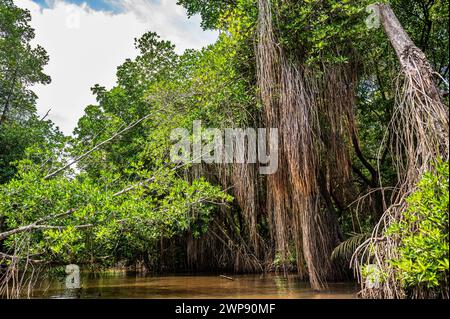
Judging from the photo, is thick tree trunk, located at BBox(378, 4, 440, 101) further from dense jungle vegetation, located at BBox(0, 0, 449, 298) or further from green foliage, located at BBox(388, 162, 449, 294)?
green foliage, located at BBox(388, 162, 449, 294)

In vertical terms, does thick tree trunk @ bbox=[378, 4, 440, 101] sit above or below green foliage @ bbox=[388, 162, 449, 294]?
above

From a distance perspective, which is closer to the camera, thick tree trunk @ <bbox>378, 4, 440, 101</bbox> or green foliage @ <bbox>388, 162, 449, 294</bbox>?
green foliage @ <bbox>388, 162, 449, 294</bbox>

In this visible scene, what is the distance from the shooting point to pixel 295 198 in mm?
5500

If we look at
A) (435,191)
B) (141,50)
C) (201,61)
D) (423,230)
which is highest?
(141,50)

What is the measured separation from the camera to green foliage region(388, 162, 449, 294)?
3.09 meters

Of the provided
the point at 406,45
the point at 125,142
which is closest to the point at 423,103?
the point at 406,45

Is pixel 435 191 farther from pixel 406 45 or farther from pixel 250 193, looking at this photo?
pixel 250 193

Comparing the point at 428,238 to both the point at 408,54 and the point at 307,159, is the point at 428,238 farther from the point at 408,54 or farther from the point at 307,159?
the point at 307,159

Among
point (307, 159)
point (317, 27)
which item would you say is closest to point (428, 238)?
point (307, 159)

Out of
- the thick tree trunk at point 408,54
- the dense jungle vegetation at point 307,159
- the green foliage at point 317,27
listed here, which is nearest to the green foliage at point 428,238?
the dense jungle vegetation at point 307,159

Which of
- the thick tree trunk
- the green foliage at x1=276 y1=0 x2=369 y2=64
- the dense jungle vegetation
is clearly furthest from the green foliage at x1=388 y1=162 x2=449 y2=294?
the green foliage at x1=276 y1=0 x2=369 y2=64

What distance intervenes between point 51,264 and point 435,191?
554 centimetres

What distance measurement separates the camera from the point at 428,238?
3152 mm

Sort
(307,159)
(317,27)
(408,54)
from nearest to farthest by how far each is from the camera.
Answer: (408,54)
(307,159)
(317,27)
